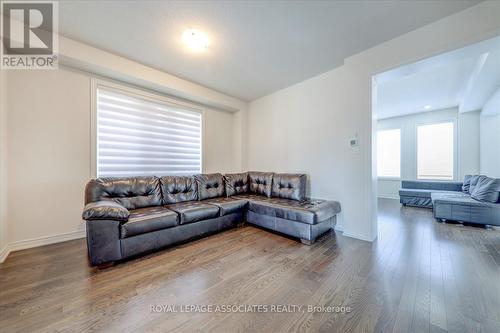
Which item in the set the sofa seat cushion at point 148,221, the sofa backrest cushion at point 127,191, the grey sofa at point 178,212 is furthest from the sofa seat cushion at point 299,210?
the sofa backrest cushion at point 127,191

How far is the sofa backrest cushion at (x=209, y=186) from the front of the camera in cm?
356

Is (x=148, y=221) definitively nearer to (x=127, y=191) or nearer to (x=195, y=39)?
(x=127, y=191)

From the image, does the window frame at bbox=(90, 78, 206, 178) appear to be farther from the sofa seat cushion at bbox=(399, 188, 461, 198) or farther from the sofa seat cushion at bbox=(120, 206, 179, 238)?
the sofa seat cushion at bbox=(399, 188, 461, 198)

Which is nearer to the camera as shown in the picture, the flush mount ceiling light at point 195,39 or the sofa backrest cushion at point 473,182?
the flush mount ceiling light at point 195,39

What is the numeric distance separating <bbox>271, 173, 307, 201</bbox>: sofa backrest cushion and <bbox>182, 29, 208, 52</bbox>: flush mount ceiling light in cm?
255

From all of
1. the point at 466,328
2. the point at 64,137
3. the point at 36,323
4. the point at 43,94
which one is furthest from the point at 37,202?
the point at 466,328

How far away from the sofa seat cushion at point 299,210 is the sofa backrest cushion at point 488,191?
2.76 meters

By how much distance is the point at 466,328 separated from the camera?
1.25 meters

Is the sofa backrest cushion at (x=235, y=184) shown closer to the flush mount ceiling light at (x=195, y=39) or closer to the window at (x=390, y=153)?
the flush mount ceiling light at (x=195, y=39)

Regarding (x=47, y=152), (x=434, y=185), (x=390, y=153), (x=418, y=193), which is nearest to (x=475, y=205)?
(x=418, y=193)

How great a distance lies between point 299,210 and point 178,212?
171cm

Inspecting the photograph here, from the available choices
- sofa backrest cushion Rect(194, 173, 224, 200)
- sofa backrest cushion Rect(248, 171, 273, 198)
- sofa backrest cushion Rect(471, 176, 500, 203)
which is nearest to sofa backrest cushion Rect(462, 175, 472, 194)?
sofa backrest cushion Rect(471, 176, 500, 203)

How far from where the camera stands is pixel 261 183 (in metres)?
4.07

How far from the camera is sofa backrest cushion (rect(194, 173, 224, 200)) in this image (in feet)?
11.7
